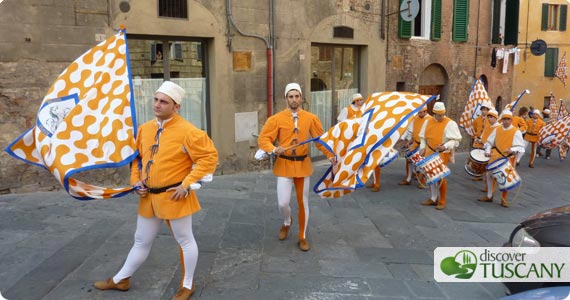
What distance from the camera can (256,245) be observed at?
5.63 metres

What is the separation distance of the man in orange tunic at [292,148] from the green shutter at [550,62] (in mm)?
28666

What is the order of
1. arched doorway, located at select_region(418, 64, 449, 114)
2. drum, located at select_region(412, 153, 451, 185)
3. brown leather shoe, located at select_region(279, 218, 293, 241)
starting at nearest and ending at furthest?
brown leather shoe, located at select_region(279, 218, 293, 241) → drum, located at select_region(412, 153, 451, 185) → arched doorway, located at select_region(418, 64, 449, 114)

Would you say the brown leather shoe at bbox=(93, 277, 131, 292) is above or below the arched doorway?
below

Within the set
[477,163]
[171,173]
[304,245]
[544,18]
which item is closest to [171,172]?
[171,173]

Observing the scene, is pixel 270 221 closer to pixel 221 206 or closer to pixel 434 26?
pixel 221 206

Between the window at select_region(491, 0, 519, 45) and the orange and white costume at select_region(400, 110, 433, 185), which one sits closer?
the orange and white costume at select_region(400, 110, 433, 185)

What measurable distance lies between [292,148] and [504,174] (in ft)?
15.2

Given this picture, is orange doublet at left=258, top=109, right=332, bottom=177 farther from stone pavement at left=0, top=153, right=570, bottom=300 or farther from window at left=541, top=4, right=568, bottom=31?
window at left=541, top=4, right=568, bottom=31

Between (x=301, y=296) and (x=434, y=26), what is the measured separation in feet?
41.7

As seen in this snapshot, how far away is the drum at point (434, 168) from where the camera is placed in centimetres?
777

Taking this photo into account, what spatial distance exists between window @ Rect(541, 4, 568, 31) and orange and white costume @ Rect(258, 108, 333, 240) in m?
28.0

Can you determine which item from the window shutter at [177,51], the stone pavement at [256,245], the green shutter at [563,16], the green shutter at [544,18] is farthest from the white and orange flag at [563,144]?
the green shutter at [563,16]

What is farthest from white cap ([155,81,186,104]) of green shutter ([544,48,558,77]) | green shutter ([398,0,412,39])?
green shutter ([544,48,558,77])

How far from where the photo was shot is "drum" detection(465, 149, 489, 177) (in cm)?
854
